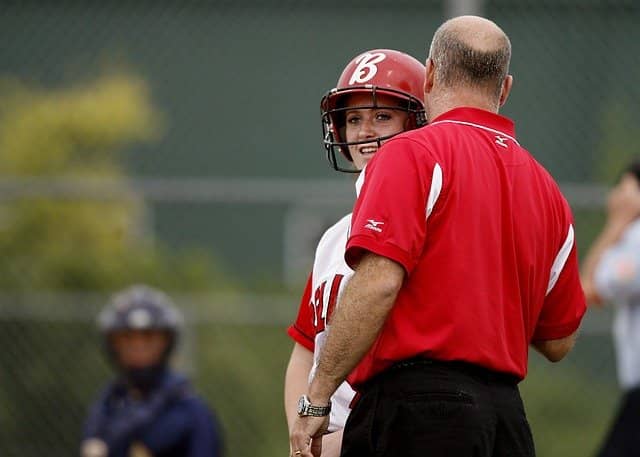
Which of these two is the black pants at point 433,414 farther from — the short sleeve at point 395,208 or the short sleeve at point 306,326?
the short sleeve at point 306,326

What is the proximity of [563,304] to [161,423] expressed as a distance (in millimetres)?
3331

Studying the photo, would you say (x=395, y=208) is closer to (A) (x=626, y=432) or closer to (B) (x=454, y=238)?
(B) (x=454, y=238)

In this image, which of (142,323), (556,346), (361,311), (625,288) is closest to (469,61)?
(361,311)

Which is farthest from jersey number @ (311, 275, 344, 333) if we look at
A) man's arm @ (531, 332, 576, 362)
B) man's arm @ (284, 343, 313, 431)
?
man's arm @ (531, 332, 576, 362)

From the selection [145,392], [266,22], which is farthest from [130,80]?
[145,392]

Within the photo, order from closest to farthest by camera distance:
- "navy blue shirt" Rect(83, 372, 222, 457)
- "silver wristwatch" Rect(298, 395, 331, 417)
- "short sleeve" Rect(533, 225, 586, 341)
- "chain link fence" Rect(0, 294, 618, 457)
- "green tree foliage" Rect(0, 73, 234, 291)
Answer: "silver wristwatch" Rect(298, 395, 331, 417) → "short sleeve" Rect(533, 225, 586, 341) → "navy blue shirt" Rect(83, 372, 222, 457) → "chain link fence" Rect(0, 294, 618, 457) → "green tree foliage" Rect(0, 73, 234, 291)

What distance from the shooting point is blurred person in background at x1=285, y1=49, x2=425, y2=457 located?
13.9 ft

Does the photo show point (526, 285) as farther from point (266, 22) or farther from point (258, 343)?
point (266, 22)

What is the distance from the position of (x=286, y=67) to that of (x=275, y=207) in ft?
6.11

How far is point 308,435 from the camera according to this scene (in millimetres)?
3797

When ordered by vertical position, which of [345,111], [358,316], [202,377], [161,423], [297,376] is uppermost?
[345,111]

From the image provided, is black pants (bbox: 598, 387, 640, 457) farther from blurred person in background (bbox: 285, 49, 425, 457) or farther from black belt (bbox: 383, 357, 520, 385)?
→ black belt (bbox: 383, 357, 520, 385)

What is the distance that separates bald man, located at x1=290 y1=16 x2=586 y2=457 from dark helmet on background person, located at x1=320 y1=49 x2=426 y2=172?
420mm

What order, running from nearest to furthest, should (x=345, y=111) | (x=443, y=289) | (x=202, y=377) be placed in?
(x=443, y=289) → (x=345, y=111) → (x=202, y=377)
